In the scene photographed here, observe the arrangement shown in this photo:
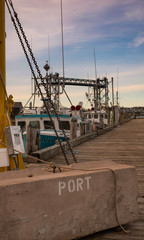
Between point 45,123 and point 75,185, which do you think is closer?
point 75,185

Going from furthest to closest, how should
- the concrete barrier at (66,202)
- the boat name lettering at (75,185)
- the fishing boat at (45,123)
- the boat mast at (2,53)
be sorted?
the fishing boat at (45,123) < the boat mast at (2,53) < the boat name lettering at (75,185) < the concrete barrier at (66,202)

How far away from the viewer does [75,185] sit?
10.8 ft

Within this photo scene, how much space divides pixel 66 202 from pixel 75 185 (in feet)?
0.72

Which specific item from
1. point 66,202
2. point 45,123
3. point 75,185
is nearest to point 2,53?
point 75,185

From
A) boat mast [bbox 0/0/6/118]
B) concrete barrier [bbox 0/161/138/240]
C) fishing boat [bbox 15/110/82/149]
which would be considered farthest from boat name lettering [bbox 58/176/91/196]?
fishing boat [bbox 15/110/82/149]

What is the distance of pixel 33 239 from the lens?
3027 millimetres

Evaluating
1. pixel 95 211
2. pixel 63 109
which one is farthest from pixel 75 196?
pixel 63 109

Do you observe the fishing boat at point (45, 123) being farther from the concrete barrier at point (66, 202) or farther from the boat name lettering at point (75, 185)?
the boat name lettering at point (75, 185)

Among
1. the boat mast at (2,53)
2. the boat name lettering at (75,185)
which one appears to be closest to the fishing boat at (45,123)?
the boat mast at (2,53)

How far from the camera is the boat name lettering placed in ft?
10.5

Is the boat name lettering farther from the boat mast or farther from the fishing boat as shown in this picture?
the fishing boat

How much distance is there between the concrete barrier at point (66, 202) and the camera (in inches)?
115

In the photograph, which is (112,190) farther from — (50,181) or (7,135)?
(7,135)

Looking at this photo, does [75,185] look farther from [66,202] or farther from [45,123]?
[45,123]
